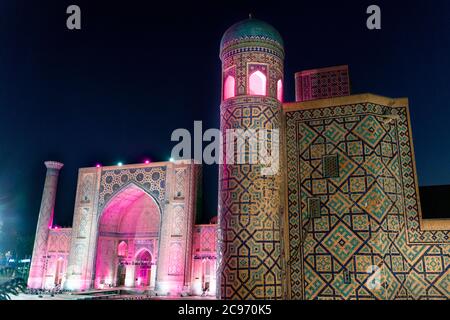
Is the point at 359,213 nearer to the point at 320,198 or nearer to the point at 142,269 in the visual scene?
the point at 320,198

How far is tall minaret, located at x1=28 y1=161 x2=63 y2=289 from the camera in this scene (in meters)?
21.4

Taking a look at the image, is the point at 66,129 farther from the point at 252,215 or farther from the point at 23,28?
the point at 252,215

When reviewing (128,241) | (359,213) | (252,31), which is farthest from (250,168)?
(128,241)

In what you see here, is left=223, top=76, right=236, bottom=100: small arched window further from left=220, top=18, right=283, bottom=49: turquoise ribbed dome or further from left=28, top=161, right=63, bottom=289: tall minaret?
left=28, top=161, right=63, bottom=289: tall minaret

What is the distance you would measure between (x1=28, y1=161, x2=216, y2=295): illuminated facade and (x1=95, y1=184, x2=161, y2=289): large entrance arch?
0.05 metres

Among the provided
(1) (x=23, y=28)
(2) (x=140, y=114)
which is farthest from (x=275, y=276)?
(2) (x=140, y=114)

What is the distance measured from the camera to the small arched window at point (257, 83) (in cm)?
1027

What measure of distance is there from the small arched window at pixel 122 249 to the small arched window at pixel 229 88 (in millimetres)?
15011

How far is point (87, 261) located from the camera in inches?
795

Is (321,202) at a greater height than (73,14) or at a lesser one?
lesser

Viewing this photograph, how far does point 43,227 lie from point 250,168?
1694 cm

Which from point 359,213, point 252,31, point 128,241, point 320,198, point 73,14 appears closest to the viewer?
point 359,213

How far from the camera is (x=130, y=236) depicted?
22547 mm

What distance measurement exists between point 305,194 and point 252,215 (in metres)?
1.61
